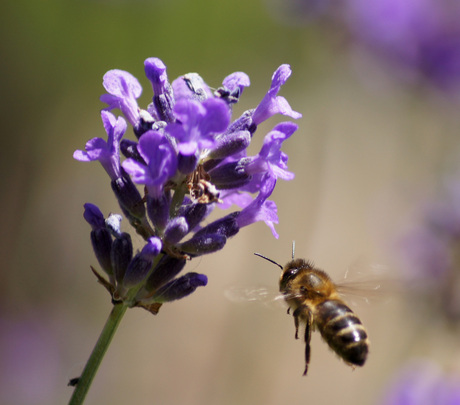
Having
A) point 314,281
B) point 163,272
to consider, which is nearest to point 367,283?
point 314,281

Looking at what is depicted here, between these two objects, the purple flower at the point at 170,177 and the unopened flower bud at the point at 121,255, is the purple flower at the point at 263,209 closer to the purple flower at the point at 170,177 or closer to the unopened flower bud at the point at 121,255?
the purple flower at the point at 170,177

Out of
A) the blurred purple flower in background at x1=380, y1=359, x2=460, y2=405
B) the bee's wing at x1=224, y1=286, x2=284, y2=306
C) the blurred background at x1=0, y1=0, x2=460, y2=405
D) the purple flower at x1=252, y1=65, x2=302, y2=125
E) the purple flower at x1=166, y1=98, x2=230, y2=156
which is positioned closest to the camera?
the purple flower at x1=166, y1=98, x2=230, y2=156

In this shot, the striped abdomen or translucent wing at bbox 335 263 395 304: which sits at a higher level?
translucent wing at bbox 335 263 395 304

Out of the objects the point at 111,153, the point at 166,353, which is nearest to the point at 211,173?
the point at 111,153

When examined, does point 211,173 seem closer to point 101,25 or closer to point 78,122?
point 78,122

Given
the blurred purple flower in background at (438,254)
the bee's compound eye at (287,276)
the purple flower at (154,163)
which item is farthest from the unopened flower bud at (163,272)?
the blurred purple flower in background at (438,254)

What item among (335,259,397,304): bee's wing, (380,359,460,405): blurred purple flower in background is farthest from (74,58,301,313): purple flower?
(380,359,460,405): blurred purple flower in background

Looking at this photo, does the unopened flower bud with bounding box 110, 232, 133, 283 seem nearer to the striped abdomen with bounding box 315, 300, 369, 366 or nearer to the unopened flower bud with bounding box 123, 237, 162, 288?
the unopened flower bud with bounding box 123, 237, 162, 288
